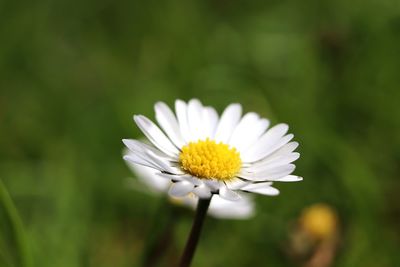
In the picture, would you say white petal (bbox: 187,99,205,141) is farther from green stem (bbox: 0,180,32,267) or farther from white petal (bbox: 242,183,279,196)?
green stem (bbox: 0,180,32,267)

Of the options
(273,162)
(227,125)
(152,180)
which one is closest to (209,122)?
(227,125)

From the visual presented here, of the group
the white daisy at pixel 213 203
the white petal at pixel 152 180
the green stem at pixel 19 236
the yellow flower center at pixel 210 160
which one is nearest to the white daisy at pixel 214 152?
the yellow flower center at pixel 210 160

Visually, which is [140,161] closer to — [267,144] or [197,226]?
[197,226]

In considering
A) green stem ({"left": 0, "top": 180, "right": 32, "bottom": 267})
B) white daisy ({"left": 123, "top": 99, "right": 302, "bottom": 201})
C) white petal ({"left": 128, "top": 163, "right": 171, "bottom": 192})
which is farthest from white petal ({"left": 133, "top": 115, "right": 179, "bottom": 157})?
white petal ({"left": 128, "top": 163, "right": 171, "bottom": 192})

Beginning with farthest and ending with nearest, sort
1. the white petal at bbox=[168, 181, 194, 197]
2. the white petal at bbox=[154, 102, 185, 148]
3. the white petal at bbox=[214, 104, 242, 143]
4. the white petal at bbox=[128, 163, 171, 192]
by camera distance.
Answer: the white petal at bbox=[128, 163, 171, 192], the white petal at bbox=[214, 104, 242, 143], the white petal at bbox=[154, 102, 185, 148], the white petal at bbox=[168, 181, 194, 197]

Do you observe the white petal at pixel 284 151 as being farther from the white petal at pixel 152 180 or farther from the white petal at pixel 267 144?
the white petal at pixel 152 180

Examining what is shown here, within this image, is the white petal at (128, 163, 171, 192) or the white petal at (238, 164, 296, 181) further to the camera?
the white petal at (128, 163, 171, 192)

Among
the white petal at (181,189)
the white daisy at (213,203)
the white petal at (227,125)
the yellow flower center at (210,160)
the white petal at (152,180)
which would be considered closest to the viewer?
the white petal at (181,189)
